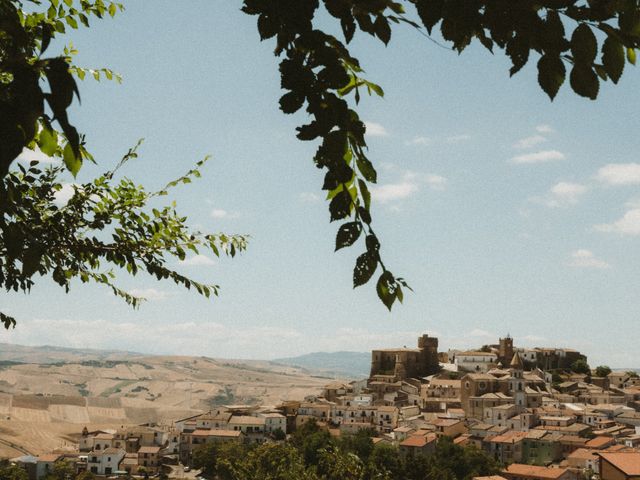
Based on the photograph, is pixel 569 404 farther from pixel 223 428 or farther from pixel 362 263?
pixel 362 263

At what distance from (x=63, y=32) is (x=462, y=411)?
Answer: 69574 millimetres

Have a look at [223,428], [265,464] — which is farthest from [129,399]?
[265,464]

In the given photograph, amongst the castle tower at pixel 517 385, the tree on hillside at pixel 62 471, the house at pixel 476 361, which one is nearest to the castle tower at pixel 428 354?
the house at pixel 476 361

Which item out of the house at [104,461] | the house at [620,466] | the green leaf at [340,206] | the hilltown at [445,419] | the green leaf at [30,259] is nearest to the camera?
the green leaf at [30,259]

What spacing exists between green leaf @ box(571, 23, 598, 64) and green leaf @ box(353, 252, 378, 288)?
3.01ft

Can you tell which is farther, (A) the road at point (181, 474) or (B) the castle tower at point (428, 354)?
(B) the castle tower at point (428, 354)

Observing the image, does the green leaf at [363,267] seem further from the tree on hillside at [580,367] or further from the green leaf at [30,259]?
the tree on hillside at [580,367]

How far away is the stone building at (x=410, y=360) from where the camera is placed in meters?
82.8

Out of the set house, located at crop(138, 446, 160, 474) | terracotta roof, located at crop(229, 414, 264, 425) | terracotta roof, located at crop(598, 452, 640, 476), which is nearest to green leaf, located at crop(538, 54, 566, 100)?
terracotta roof, located at crop(598, 452, 640, 476)

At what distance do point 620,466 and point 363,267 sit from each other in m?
37.3

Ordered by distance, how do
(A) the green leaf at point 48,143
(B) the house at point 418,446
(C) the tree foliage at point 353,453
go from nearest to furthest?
(A) the green leaf at point 48,143
(C) the tree foliage at point 353,453
(B) the house at point 418,446

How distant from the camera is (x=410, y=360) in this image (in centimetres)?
8331

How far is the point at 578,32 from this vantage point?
2.07 m

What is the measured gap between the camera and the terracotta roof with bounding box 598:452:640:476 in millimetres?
32953
